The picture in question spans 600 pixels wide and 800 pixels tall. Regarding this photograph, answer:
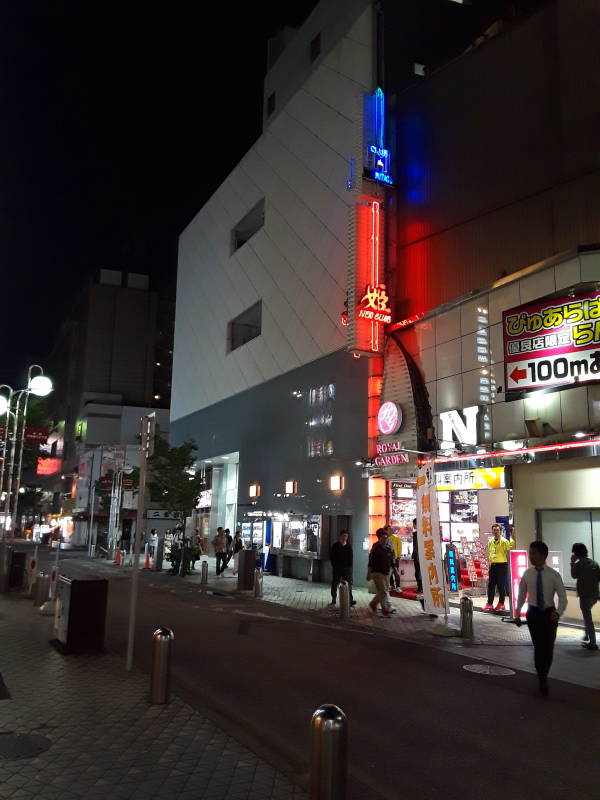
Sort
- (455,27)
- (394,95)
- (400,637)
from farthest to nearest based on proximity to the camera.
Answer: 1. (455,27)
2. (394,95)
3. (400,637)

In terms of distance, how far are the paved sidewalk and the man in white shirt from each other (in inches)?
168

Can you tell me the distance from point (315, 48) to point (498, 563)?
24.9 meters

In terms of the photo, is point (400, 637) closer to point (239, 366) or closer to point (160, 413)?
point (239, 366)

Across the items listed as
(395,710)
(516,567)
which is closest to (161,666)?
(395,710)

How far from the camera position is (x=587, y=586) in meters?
11.6

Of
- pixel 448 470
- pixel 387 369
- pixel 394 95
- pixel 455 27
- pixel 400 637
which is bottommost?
pixel 400 637

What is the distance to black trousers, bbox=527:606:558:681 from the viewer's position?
8.25 meters

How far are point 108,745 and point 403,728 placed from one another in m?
2.95

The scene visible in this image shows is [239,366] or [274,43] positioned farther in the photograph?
[274,43]

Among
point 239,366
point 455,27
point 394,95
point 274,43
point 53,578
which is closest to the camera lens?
point 53,578

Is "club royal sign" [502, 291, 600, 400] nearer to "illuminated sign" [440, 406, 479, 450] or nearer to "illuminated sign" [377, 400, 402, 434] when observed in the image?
"illuminated sign" [440, 406, 479, 450]

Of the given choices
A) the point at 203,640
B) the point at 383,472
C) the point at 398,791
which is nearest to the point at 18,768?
the point at 398,791

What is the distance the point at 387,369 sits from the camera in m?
21.1

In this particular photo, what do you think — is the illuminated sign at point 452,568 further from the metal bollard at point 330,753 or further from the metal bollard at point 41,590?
the metal bollard at point 330,753
